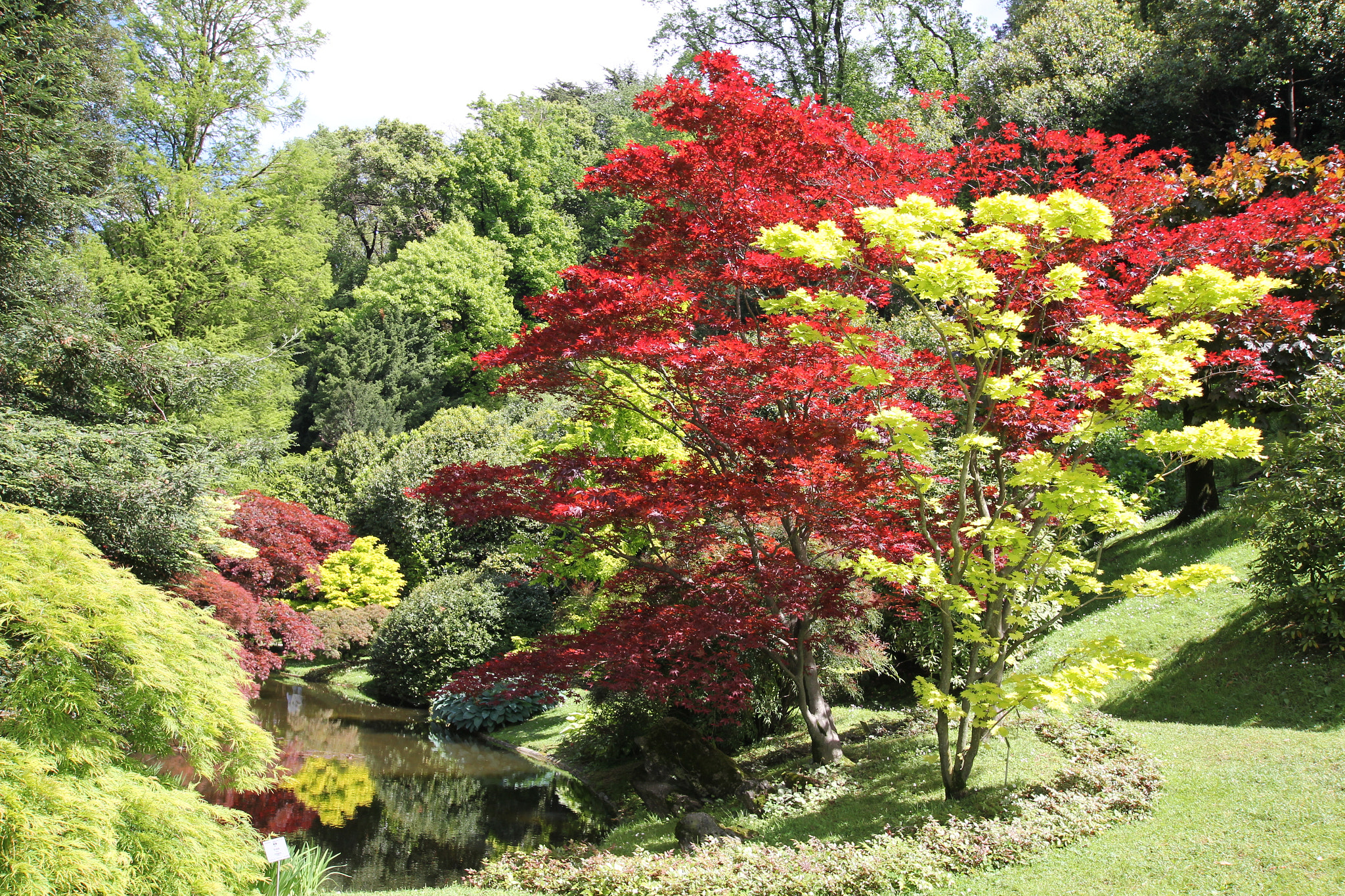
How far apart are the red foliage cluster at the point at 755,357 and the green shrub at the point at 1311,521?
1.11 m

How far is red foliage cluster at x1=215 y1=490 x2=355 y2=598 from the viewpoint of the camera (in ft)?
46.2

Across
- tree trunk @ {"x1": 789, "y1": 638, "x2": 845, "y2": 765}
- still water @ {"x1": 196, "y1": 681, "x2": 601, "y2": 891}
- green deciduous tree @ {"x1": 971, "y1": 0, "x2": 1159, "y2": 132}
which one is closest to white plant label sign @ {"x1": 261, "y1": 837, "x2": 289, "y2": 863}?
still water @ {"x1": 196, "y1": 681, "x2": 601, "y2": 891}

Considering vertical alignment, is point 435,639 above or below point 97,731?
below

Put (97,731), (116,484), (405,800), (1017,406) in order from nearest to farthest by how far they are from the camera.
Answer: (97,731) < (1017,406) < (116,484) < (405,800)

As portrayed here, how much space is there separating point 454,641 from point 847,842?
10.6 m

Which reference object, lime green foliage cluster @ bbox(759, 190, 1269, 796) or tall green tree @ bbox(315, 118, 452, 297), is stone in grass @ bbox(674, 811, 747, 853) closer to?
lime green foliage cluster @ bbox(759, 190, 1269, 796)

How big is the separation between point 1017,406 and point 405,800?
855cm

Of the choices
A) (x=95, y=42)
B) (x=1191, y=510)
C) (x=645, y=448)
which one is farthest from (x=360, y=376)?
(x=1191, y=510)

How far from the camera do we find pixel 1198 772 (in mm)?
5742

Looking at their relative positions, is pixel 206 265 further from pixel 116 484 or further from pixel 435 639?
pixel 116 484

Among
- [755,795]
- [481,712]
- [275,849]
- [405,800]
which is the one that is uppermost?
[275,849]

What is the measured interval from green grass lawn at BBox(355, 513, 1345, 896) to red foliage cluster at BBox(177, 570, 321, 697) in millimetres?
6079

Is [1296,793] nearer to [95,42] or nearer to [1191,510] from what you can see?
[1191,510]

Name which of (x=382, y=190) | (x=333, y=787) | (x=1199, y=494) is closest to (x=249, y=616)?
(x=333, y=787)
